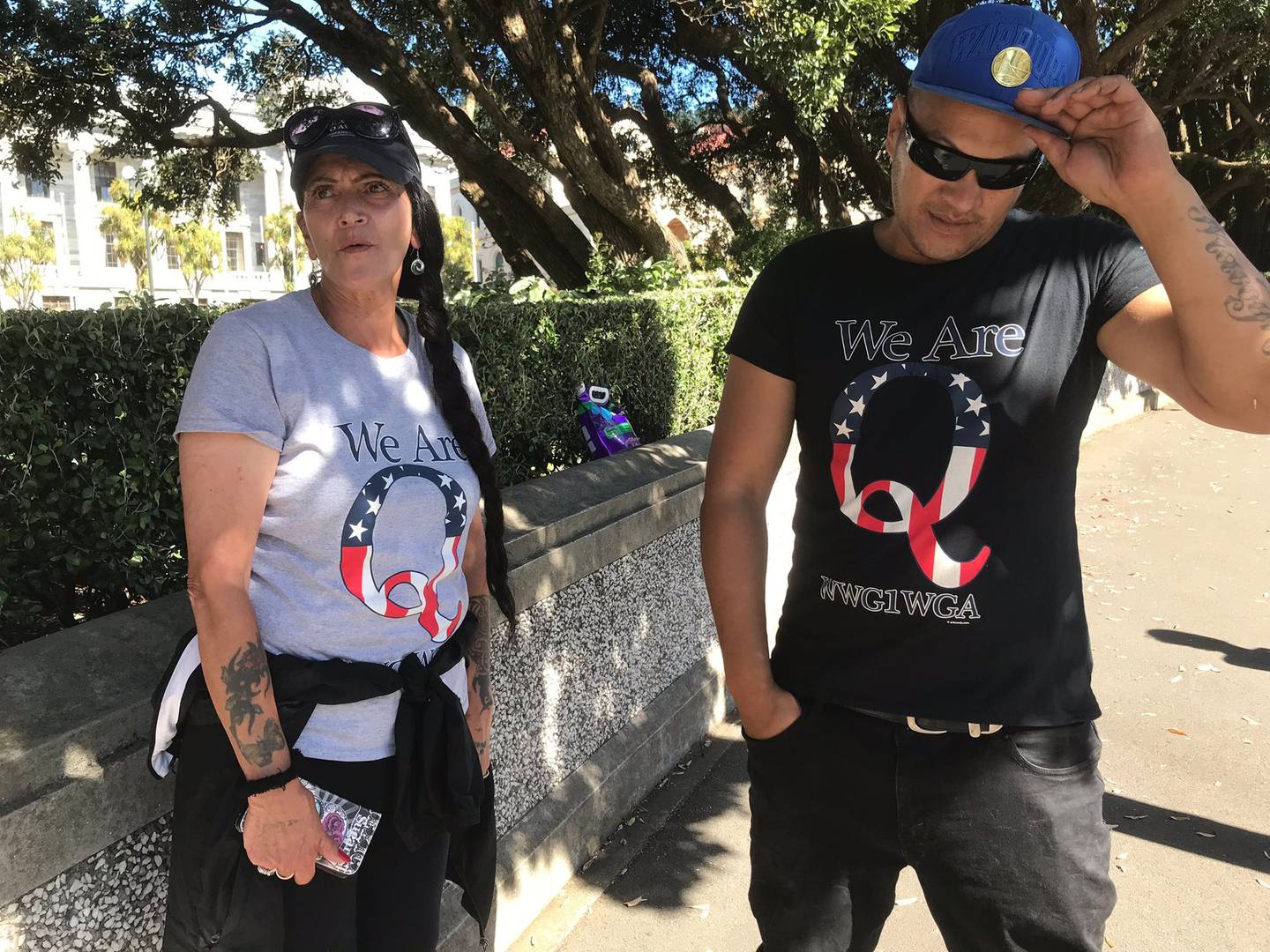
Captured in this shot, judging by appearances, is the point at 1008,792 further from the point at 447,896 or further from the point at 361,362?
the point at 447,896

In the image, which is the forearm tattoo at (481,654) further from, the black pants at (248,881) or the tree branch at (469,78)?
the tree branch at (469,78)

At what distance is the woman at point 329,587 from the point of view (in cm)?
→ 170

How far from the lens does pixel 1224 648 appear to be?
5.73 metres

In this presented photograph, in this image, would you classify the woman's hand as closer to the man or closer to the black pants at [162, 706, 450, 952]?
the black pants at [162, 706, 450, 952]

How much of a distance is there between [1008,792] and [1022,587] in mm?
357

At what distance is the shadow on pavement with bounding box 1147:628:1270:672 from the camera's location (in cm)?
550

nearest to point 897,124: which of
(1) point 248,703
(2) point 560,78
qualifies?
(1) point 248,703

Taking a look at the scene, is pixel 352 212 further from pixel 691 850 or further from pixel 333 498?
pixel 691 850

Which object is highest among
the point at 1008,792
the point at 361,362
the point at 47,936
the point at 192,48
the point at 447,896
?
the point at 192,48

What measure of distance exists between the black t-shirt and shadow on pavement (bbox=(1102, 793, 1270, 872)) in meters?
2.31

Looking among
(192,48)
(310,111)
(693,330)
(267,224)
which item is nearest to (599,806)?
(310,111)

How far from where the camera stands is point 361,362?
6.37 feet

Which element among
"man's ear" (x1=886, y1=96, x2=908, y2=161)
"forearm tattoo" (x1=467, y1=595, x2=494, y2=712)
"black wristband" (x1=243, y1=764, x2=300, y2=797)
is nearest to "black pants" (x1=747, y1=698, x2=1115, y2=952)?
"forearm tattoo" (x1=467, y1=595, x2=494, y2=712)

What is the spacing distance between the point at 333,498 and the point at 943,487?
1.06 meters
